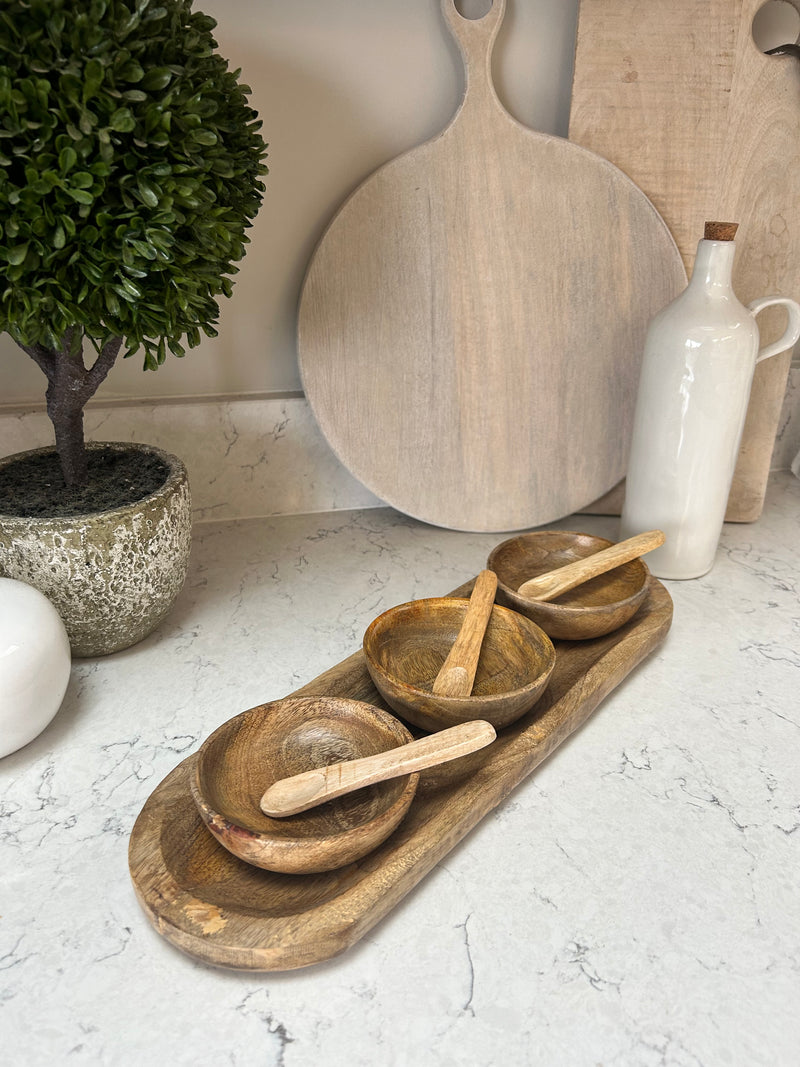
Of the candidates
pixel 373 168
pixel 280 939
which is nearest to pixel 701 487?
pixel 373 168

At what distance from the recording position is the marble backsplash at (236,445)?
0.94 metres

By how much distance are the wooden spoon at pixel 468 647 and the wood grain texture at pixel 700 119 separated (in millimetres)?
517

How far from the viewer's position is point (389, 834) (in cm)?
52

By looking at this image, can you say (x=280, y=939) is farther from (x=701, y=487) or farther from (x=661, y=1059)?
(x=701, y=487)

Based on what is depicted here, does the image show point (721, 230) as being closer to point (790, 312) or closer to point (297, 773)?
point (790, 312)

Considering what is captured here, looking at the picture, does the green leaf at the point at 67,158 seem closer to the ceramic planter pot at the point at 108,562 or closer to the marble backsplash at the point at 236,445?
the ceramic planter pot at the point at 108,562

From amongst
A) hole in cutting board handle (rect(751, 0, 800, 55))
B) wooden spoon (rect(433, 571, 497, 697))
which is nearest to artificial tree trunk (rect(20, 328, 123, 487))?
wooden spoon (rect(433, 571, 497, 697))

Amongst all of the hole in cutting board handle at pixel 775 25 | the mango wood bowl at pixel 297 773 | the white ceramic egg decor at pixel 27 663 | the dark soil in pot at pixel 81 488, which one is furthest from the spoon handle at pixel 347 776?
the hole in cutting board handle at pixel 775 25

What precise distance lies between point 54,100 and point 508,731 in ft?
1.85

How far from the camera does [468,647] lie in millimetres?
684

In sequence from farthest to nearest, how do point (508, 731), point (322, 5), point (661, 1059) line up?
point (322, 5)
point (508, 731)
point (661, 1059)

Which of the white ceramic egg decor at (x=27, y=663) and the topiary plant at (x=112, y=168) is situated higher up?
the topiary plant at (x=112, y=168)

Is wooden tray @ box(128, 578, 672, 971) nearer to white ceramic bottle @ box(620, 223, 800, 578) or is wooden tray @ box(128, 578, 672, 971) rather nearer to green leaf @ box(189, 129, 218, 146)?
white ceramic bottle @ box(620, 223, 800, 578)

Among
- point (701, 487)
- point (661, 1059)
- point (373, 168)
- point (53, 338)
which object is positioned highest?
point (373, 168)
